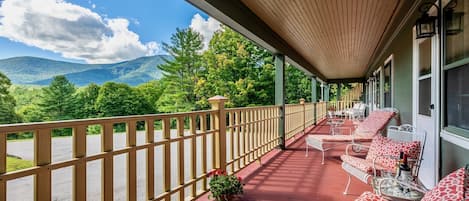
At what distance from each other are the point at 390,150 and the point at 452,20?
139 centimetres

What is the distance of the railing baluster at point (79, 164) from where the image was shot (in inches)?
70.6

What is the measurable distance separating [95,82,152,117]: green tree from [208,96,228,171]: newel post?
2370cm

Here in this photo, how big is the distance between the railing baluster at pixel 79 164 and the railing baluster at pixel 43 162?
0.16 meters

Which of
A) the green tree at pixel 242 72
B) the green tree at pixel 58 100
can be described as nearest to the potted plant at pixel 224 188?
the green tree at pixel 242 72

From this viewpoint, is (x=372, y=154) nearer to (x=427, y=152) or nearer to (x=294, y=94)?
(x=427, y=152)

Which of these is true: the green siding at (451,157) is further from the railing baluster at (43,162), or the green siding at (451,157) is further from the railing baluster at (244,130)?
the railing baluster at (43,162)

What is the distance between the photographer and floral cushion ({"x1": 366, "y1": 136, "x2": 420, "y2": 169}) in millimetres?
2865

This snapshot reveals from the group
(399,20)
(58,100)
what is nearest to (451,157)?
(399,20)

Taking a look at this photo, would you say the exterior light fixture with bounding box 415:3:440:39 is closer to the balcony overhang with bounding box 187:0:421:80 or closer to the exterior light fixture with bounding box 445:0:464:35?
the exterior light fixture with bounding box 445:0:464:35

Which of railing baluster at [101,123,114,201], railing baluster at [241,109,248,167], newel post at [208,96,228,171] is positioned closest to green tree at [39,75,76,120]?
railing baluster at [241,109,248,167]

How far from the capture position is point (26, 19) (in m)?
34.6

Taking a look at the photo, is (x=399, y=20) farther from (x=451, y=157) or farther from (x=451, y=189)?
(x=451, y=189)

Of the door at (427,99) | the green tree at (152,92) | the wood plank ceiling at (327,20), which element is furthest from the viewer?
the green tree at (152,92)

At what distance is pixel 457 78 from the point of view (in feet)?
7.26
